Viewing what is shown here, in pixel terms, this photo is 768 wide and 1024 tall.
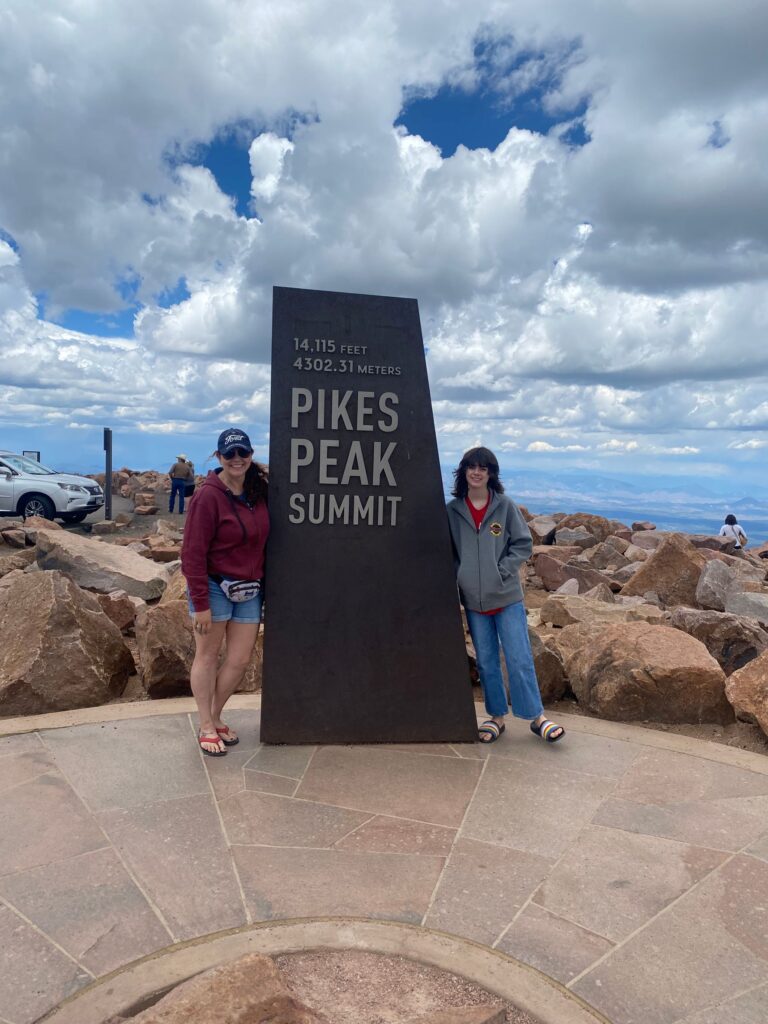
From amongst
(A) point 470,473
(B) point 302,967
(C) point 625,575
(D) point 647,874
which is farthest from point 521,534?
(C) point 625,575

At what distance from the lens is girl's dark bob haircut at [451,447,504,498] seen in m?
4.35

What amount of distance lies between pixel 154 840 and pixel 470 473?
91.9 inches

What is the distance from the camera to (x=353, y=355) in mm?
4492

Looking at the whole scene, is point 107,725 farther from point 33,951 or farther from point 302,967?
point 302,967

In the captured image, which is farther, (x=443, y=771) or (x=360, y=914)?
(x=443, y=771)

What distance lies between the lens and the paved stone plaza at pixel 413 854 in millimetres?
2576

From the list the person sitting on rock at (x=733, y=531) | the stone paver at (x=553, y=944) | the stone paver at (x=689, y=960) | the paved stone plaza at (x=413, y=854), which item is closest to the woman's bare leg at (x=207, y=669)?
the paved stone plaza at (x=413, y=854)

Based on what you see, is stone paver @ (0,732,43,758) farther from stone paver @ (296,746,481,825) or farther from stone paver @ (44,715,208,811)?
stone paver @ (296,746,481,825)

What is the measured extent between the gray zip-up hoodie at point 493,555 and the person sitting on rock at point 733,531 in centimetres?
1374

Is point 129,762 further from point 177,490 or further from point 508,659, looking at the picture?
point 177,490

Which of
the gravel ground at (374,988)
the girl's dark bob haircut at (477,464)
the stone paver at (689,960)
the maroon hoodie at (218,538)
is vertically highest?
the girl's dark bob haircut at (477,464)

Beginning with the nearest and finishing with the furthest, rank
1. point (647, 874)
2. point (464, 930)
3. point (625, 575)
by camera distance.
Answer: point (464, 930) < point (647, 874) < point (625, 575)

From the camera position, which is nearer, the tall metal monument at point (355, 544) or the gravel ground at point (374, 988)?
the gravel ground at point (374, 988)

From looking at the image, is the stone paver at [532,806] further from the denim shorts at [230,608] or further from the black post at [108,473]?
the black post at [108,473]
